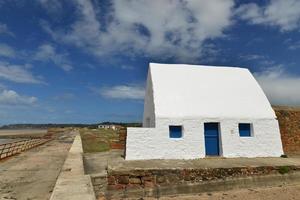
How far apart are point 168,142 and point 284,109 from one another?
27.3ft

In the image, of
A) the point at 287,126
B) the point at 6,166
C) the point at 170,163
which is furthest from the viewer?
the point at 287,126

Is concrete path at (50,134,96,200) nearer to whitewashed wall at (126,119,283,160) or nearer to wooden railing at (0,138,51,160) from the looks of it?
whitewashed wall at (126,119,283,160)

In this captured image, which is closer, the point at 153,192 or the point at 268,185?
the point at 153,192

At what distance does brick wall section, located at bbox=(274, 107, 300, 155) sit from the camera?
1593 cm

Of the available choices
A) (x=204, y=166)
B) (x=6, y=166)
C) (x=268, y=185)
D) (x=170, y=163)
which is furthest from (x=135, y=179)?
(x=6, y=166)

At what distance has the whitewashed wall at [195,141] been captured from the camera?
13.2m

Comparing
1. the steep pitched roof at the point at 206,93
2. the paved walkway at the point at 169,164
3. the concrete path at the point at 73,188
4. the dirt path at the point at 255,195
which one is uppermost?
the steep pitched roof at the point at 206,93

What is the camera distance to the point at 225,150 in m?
14.2

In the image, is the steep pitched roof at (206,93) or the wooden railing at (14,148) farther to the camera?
the wooden railing at (14,148)

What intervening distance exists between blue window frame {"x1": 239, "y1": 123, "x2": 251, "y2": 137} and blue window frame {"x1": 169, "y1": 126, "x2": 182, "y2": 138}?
11.6ft

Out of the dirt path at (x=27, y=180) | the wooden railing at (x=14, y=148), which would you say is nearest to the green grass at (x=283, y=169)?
the dirt path at (x=27, y=180)

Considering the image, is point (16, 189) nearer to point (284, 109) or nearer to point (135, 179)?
point (135, 179)

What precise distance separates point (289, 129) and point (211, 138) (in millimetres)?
5337

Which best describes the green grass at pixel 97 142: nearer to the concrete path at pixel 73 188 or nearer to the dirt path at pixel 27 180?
the dirt path at pixel 27 180
